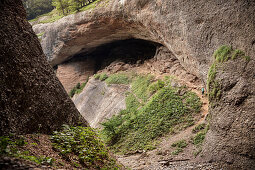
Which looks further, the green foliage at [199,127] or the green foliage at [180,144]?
the green foliage at [199,127]

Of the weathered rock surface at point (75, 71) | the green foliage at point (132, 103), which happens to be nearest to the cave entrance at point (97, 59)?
the weathered rock surface at point (75, 71)

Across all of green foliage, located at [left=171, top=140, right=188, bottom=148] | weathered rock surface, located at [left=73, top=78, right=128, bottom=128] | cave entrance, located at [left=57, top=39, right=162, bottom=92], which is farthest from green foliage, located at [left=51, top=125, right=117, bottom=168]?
cave entrance, located at [left=57, top=39, right=162, bottom=92]

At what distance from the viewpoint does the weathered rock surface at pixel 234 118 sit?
19.7 feet

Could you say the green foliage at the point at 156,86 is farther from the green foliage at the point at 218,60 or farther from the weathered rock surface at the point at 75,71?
the weathered rock surface at the point at 75,71

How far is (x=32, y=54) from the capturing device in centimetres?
532

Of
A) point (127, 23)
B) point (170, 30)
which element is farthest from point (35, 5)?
point (170, 30)

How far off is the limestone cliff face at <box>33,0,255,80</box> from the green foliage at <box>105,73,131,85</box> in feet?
13.3

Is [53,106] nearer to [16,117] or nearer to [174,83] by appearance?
[16,117]

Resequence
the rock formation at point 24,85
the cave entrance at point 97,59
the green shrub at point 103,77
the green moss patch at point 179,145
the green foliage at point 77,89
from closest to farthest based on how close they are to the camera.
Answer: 1. the rock formation at point 24,85
2. the green moss patch at point 179,145
3. the green shrub at point 103,77
4. the cave entrance at point 97,59
5. the green foliage at point 77,89

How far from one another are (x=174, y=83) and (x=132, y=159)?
6001mm

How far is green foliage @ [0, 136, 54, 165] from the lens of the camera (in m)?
3.02

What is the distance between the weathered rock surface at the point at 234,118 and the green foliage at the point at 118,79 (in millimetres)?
9905

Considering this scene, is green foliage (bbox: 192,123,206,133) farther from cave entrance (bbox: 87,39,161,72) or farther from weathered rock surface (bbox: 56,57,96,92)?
weathered rock surface (bbox: 56,57,96,92)

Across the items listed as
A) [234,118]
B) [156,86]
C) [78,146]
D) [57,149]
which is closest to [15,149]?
[57,149]
